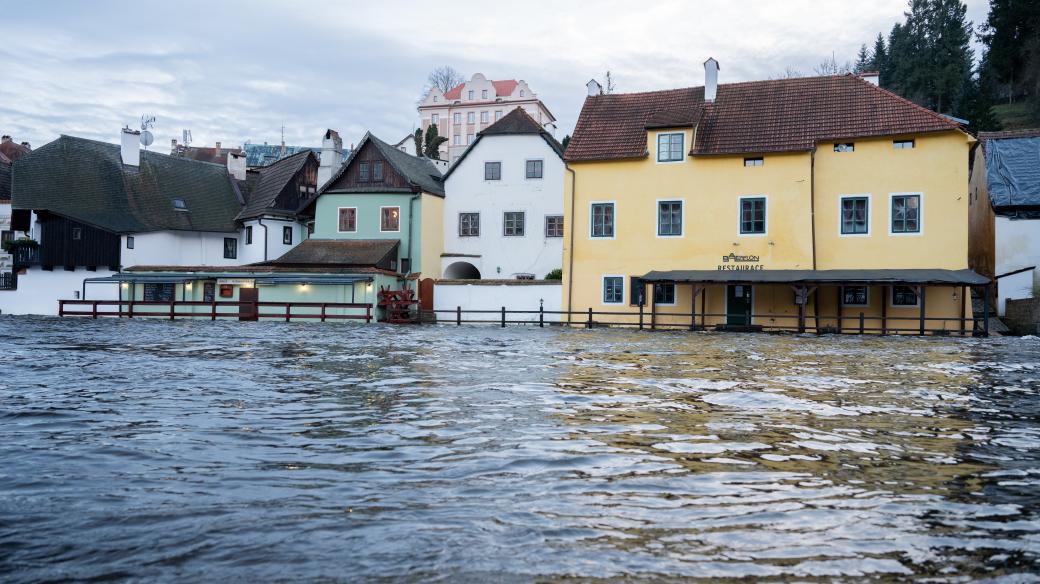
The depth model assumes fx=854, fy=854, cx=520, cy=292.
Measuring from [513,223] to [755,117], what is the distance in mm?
13824

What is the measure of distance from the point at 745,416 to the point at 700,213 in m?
25.9

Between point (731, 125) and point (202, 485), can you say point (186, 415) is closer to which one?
point (202, 485)

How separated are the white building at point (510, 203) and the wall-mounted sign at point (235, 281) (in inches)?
404

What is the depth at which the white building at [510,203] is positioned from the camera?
44.4 metres

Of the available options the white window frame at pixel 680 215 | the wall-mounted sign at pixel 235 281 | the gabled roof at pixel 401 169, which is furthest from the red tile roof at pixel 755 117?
the wall-mounted sign at pixel 235 281

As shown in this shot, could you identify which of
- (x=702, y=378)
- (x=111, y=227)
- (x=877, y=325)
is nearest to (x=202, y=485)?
(x=702, y=378)

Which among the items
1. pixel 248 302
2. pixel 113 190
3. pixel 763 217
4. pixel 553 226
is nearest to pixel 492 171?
pixel 553 226

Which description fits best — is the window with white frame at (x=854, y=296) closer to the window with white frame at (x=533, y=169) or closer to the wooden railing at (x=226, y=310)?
the window with white frame at (x=533, y=169)

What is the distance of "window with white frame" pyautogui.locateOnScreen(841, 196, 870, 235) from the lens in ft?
112

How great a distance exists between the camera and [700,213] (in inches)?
1428

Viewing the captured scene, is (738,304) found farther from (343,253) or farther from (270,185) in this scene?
(270,185)

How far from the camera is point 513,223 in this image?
4503 centimetres

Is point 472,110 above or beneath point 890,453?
above

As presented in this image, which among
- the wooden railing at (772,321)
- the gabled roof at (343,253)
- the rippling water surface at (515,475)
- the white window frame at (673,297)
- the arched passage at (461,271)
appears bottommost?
the rippling water surface at (515,475)
